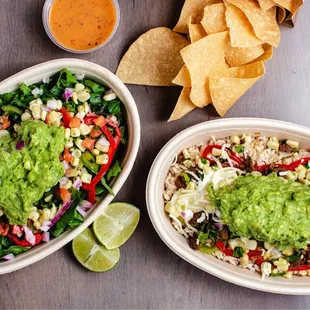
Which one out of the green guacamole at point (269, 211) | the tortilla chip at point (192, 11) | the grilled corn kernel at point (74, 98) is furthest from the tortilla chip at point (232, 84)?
the grilled corn kernel at point (74, 98)

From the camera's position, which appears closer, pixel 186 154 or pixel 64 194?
pixel 64 194

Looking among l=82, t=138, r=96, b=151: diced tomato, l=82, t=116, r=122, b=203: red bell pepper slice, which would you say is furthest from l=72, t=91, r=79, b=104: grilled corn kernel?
l=82, t=138, r=96, b=151: diced tomato

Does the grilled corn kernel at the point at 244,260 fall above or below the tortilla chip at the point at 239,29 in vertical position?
below

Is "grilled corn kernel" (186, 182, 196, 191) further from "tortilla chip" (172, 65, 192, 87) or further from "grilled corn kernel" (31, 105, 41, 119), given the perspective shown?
"grilled corn kernel" (31, 105, 41, 119)

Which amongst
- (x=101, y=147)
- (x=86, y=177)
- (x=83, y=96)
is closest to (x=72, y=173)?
(x=86, y=177)

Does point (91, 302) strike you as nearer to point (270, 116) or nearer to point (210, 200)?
point (210, 200)

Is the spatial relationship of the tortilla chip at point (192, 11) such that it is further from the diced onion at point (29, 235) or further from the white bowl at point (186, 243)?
the diced onion at point (29, 235)

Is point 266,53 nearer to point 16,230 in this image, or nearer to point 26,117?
point 26,117
